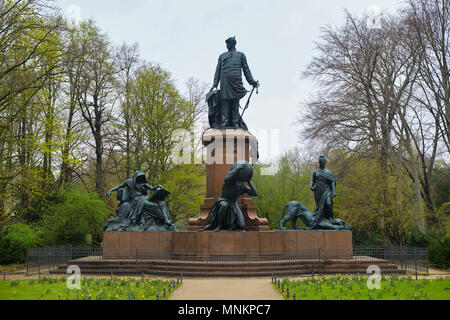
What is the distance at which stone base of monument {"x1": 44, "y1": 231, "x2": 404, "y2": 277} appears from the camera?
15.1 metres

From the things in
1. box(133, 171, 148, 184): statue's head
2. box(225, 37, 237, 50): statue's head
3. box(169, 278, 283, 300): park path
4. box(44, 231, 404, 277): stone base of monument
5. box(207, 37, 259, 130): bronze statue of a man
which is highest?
box(225, 37, 237, 50): statue's head

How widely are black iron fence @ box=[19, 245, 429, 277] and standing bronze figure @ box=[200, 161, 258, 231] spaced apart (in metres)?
1.08

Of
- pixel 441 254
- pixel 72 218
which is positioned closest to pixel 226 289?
pixel 441 254

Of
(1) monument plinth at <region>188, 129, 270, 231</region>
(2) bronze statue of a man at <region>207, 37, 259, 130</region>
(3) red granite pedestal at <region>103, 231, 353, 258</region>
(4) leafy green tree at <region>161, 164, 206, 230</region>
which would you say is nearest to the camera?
(3) red granite pedestal at <region>103, 231, 353, 258</region>

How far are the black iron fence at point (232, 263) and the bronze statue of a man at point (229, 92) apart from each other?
5927 millimetres

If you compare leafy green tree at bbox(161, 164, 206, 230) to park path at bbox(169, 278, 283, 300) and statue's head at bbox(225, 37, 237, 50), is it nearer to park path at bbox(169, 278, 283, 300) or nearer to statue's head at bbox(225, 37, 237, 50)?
statue's head at bbox(225, 37, 237, 50)

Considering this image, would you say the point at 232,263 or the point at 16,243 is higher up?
the point at 16,243

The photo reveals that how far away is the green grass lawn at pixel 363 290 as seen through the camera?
991cm

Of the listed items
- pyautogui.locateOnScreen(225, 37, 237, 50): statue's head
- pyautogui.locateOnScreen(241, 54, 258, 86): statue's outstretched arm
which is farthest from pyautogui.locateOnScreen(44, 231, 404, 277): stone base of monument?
pyautogui.locateOnScreen(225, 37, 237, 50): statue's head

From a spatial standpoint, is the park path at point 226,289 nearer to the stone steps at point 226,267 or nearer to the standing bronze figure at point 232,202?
the stone steps at point 226,267

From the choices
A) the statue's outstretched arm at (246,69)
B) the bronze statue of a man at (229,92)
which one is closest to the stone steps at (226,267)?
the bronze statue of a man at (229,92)

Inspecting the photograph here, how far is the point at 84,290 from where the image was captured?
10.8 m

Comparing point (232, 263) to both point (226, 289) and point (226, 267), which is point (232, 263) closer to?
point (226, 267)

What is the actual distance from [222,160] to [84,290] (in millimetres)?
8680
